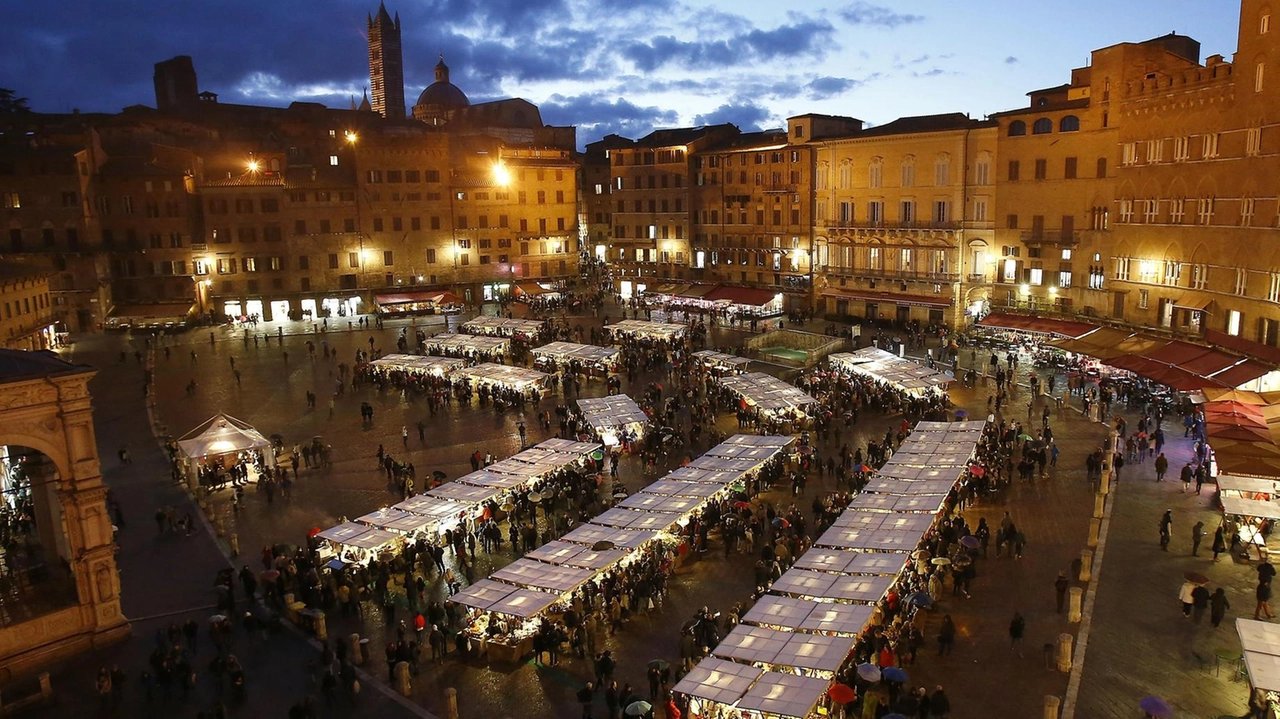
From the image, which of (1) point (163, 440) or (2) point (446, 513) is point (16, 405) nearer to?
(2) point (446, 513)

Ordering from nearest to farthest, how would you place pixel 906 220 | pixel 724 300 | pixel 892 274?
pixel 906 220 → pixel 892 274 → pixel 724 300

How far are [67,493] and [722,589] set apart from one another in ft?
48.5

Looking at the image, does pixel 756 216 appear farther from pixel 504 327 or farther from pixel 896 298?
pixel 504 327

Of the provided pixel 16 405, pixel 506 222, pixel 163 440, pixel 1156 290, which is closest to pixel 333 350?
pixel 163 440

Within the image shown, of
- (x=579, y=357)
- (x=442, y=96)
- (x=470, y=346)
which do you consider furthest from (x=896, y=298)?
(x=442, y=96)

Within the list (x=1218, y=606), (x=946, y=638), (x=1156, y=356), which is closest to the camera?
(x=946, y=638)

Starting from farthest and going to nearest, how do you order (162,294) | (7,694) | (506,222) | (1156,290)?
(506,222) < (162,294) < (1156,290) < (7,694)

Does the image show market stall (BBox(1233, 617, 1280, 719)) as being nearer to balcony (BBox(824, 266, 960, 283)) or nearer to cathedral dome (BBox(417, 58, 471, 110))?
balcony (BBox(824, 266, 960, 283))

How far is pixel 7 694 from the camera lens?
17578 millimetres

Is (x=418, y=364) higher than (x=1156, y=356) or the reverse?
the reverse

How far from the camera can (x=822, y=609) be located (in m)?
17.5

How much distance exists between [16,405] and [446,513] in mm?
10120

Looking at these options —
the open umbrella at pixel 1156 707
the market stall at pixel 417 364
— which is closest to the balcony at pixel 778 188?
the market stall at pixel 417 364

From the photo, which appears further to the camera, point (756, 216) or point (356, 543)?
point (756, 216)
